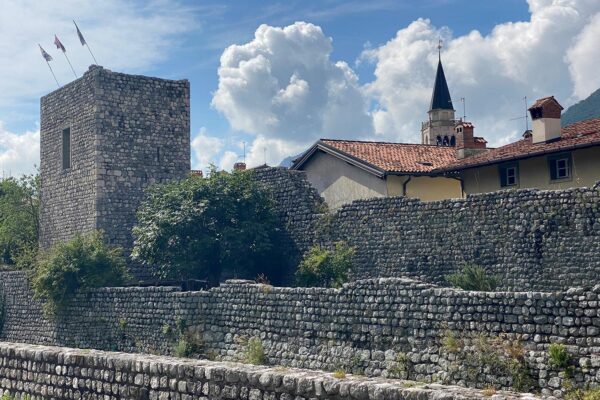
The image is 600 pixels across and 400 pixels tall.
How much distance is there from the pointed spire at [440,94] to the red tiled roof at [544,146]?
152 feet

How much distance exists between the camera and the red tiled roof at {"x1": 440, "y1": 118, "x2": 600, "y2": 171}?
77.8 ft

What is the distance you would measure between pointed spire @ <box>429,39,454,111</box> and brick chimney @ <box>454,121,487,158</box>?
40116 millimetres

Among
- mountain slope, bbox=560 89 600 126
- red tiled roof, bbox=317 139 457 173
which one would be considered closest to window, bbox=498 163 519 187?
red tiled roof, bbox=317 139 457 173

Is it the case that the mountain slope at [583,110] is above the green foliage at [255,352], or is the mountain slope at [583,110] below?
above

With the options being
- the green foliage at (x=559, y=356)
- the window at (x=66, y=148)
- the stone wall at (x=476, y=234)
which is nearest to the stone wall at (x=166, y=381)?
the green foliage at (x=559, y=356)

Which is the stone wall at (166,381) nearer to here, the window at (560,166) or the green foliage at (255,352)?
the green foliage at (255,352)

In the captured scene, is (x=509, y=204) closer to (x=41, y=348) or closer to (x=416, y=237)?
(x=416, y=237)

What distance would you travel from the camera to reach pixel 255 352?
61.9 ft

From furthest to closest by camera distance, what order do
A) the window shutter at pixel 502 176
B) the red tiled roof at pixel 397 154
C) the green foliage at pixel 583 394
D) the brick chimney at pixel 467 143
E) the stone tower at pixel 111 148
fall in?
1. the brick chimney at pixel 467 143
2. the red tiled roof at pixel 397 154
3. the stone tower at pixel 111 148
4. the window shutter at pixel 502 176
5. the green foliage at pixel 583 394

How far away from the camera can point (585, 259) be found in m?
18.3

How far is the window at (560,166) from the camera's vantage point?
24.1 m

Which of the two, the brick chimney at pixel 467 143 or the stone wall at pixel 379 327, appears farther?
the brick chimney at pixel 467 143

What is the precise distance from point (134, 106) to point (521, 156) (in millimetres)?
13284

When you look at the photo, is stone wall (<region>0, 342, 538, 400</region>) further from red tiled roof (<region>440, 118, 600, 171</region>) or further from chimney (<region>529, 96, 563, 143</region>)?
chimney (<region>529, 96, 563, 143</region>)
